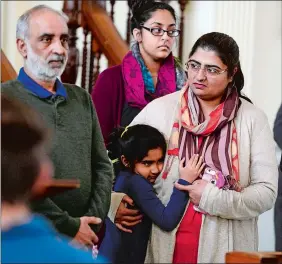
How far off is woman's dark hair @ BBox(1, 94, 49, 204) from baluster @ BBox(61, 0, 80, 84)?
296 cm

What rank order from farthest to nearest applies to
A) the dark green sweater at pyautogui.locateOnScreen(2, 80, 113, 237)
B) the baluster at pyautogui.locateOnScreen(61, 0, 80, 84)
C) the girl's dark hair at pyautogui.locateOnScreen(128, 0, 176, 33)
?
1. the baluster at pyautogui.locateOnScreen(61, 0, 80, 84)
2. the girl's dark hair at pyautogui.locateOnScreen(128, 0, 176, 33)
3. the dark green sweater at pyautogui.locateOnScreen(2, 80, 113, 237)

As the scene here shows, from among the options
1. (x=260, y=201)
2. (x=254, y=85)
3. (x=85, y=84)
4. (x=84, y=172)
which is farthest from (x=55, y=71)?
(x=254, y=85)

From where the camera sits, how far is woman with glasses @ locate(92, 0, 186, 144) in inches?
149

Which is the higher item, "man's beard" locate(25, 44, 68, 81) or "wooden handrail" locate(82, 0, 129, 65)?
"wooden handrail" locate(82, 0, 129, 65)

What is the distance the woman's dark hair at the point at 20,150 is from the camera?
186 cm

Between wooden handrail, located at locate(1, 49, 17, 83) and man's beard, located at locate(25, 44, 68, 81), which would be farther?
wooden handrail, located at locate(1, 49, 17, 83)

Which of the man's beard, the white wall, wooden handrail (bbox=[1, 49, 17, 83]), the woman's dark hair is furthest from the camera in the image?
the white wall

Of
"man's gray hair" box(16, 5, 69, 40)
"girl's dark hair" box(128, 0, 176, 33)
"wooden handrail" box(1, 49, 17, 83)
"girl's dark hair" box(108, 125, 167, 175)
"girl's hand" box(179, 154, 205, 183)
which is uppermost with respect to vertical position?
"girl's dark hair" box(128, 0, 176, 33)

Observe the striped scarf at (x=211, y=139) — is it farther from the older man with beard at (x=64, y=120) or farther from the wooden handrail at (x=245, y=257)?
the wooden handrail at (x=245, y=257)

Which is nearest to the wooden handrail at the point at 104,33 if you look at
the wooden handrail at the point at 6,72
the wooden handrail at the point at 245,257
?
the wooden handrail at the point at 6,72

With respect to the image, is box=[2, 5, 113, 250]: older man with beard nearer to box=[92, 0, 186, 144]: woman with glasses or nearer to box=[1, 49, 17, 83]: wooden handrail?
box=[92, 0, 186, 144]: woman with glasses

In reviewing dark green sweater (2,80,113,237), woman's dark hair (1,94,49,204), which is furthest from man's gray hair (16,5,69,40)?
woman's dark hair (1,94,49,204)

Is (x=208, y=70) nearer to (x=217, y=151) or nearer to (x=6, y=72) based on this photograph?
(x=217, y=151)

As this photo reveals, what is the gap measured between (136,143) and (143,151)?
0.15ft
